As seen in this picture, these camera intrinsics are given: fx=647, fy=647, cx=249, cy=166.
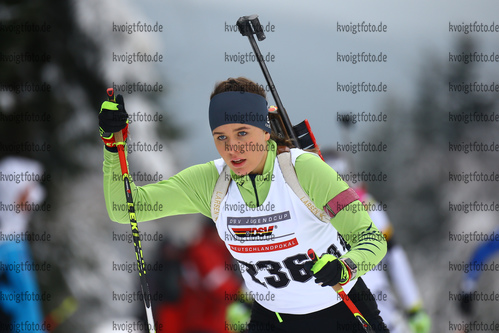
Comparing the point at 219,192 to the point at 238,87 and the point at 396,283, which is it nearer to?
the point at 238,87

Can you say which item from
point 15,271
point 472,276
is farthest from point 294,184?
point 472,276

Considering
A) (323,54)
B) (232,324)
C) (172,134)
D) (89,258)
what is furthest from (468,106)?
(323,54)

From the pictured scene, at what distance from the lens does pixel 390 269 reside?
6.57m

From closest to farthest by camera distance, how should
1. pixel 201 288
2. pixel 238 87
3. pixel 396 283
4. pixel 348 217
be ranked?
1. pixel 348 217
2. pixel 238 87
3. pixel 396 283
4. pixel 201 288

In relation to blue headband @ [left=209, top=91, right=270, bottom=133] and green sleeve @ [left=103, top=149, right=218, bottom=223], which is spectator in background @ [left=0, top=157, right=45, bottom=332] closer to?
green sleeve @ [left=103, top=149, right=218, bottom=223]

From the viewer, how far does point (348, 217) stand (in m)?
3.38

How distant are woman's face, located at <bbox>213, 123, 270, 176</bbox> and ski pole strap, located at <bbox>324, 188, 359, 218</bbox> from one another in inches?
19.2

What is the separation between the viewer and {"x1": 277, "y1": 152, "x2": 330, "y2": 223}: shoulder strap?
3521 mm

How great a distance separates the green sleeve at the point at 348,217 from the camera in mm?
3340

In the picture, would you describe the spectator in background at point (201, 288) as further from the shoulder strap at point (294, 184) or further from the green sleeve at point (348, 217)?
the green sleeve at point (348, 217)

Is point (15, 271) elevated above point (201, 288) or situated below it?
above

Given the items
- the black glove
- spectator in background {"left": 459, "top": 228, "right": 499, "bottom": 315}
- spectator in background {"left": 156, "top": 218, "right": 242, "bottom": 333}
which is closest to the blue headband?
the black glove

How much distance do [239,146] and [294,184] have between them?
37 centimetres

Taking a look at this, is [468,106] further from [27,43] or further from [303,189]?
[303,189]
